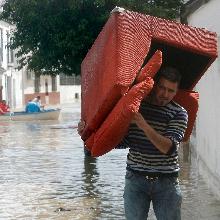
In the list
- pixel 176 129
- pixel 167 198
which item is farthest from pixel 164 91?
pixel 167 198

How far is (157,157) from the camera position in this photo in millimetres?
4793

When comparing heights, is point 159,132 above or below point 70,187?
above

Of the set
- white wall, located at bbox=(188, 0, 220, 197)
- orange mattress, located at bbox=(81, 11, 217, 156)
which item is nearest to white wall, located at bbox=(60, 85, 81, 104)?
white wall, located at bbox=(188, 0, 220, 197)

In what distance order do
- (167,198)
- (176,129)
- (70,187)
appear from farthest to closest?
1. (70,187)
2. (167,198)
3. (176,129)

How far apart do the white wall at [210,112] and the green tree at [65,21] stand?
1732 millimetres

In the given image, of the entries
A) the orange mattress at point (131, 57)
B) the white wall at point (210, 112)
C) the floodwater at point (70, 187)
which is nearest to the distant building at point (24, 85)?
the floodwater at point (70, 187)

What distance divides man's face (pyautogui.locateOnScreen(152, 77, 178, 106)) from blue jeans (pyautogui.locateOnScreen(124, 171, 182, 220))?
0.55 m

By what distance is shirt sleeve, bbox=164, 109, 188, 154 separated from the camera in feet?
15.3

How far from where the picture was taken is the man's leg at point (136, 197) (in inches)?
192

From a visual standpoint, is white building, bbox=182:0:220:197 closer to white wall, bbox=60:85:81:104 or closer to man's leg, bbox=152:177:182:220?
man's leg, bbox=152:177:182:220

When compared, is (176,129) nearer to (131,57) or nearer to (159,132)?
(159,132)

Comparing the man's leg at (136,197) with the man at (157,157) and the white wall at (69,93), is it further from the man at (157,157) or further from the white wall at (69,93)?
the white wall at (69,93)

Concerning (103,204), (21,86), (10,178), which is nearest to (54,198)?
(103,204)

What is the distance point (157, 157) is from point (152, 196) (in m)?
0.31
